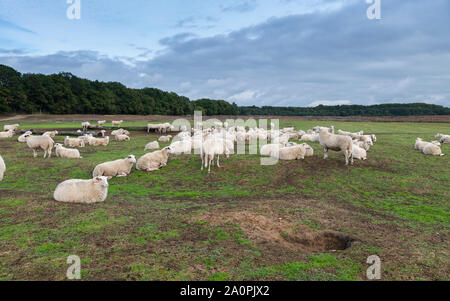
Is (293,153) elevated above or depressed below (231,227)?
above

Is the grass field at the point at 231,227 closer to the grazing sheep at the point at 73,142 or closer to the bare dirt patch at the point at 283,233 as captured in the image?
the bare dirt patch at the point at 283,233

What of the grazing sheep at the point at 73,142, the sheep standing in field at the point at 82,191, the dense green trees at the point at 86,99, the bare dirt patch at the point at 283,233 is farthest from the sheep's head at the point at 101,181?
the dense green trees at the point at 86,99

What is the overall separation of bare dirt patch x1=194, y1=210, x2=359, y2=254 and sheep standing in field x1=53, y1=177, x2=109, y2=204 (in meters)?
3.82

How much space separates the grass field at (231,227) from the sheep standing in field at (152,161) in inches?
36.1

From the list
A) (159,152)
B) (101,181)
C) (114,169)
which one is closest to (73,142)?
(159,152)

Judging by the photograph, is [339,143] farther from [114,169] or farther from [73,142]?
[73,142]

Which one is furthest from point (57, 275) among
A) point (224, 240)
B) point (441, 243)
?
point (441, 243)

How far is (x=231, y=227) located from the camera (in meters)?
7.04

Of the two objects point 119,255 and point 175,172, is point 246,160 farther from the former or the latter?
point 119,255

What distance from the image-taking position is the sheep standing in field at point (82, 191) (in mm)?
8984

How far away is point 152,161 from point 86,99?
9037cm

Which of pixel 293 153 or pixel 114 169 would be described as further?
pixel 293 153
